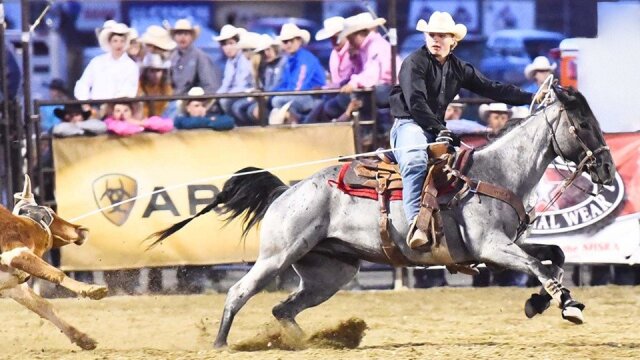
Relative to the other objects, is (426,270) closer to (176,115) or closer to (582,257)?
(582,257)

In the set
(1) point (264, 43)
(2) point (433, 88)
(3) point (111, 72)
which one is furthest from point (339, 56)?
(2) point (433, 88)

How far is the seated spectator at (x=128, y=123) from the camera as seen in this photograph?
11.9 m

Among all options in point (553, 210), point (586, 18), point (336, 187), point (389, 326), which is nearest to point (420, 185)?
point (336, 187)

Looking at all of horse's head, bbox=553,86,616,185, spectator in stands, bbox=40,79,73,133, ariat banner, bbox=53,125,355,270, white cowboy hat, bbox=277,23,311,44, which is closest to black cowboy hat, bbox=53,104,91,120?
spectator in stands, bbox=40,79,73,133

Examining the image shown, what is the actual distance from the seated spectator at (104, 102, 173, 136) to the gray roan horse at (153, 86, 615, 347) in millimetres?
3193

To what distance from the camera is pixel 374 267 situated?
40.3 ft

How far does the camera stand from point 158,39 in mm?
12250

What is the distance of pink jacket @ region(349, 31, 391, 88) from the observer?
12031 millimetres

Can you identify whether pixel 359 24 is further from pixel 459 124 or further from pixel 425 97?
pixel 425 97

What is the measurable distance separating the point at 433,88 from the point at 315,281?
4.59ft

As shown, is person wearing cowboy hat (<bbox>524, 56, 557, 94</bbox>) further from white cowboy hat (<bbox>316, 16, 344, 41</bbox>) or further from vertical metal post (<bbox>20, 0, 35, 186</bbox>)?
vertical metal post (<bbox>20, 0, 35, 186</bbox>)

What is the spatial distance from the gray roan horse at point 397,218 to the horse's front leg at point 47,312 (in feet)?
2.73

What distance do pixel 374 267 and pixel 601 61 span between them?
268cm

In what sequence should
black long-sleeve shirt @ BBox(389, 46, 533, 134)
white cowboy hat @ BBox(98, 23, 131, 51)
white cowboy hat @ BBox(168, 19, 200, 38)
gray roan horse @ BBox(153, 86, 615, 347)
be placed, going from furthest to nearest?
white cowboy hat @ BBox(168, 19, 200, 38) → white cowboy hat @ BBox(98, 23, 131, 51) → black long-sleeve shirt @ BBox(389, 46, 533, 134) → gray roan horse @ BBox(153, 86, 615, 347)
